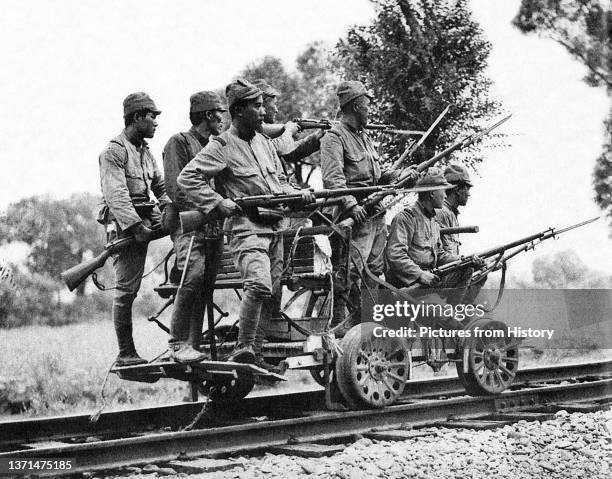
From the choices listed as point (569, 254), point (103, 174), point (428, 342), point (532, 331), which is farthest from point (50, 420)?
point (569, 254)

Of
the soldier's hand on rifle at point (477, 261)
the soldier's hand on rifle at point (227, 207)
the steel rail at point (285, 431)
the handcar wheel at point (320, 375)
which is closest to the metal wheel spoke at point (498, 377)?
the steel rail at point (285, 431)

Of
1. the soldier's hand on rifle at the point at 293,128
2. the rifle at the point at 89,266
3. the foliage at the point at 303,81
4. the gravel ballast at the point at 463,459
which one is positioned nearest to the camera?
the gravel ballast at the point at 463,459

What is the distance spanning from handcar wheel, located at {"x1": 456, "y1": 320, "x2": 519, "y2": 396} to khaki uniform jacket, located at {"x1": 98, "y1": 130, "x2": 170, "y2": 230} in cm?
281

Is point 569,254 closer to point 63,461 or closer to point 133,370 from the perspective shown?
point 133,370

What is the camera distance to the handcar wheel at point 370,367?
6.73m

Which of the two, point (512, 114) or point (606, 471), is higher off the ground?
point (512, 114)

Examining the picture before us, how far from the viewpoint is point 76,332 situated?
940cm

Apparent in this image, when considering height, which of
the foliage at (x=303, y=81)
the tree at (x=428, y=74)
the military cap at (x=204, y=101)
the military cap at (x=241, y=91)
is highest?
the foliage at (x=303, y=81)

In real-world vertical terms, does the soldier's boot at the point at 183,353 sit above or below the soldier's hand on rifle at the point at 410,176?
below

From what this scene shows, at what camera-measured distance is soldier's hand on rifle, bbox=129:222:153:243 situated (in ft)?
21.9

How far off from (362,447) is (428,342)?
2.12 meters

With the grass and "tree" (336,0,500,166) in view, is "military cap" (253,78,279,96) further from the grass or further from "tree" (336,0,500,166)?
the grass

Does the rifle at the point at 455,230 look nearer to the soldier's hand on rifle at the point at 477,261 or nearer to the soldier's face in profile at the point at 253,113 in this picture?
the soldier's hand on rifle at the point at 477,261

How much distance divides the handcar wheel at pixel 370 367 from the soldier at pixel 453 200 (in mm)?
1677
